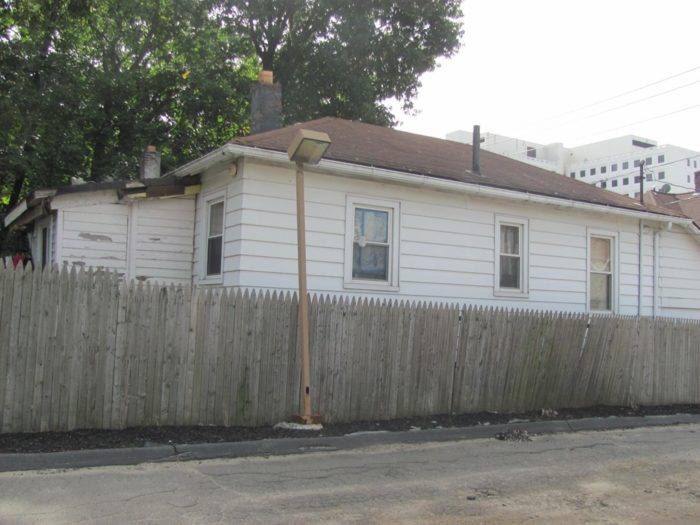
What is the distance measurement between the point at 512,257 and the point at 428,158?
2439mm

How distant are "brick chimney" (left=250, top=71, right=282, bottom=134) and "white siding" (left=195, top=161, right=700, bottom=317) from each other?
2.56m

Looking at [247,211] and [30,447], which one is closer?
[30,447]

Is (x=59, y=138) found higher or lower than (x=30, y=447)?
higher

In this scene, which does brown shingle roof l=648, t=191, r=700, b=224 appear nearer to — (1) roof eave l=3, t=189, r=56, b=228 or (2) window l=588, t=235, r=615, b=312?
(2) window l=588, t=235, r=615, b=312

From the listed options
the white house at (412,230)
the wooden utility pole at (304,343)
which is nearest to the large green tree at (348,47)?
the white house at (412,230)

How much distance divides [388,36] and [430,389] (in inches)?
714

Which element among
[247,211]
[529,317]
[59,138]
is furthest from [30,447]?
[59,138]

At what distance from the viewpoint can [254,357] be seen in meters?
7.77

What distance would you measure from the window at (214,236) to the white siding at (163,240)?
636 millimetres

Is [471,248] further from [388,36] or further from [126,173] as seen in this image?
[388,36]

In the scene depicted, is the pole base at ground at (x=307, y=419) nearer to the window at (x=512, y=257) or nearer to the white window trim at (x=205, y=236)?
the white window trim at (x=205, y=236)

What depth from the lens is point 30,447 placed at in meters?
6.07

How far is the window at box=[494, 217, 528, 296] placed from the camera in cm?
1165

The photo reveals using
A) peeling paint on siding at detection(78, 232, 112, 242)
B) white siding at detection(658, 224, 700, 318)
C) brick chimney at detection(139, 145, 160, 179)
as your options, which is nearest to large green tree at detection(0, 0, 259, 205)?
brick chimney at detection(139, 145, 160, 179)
